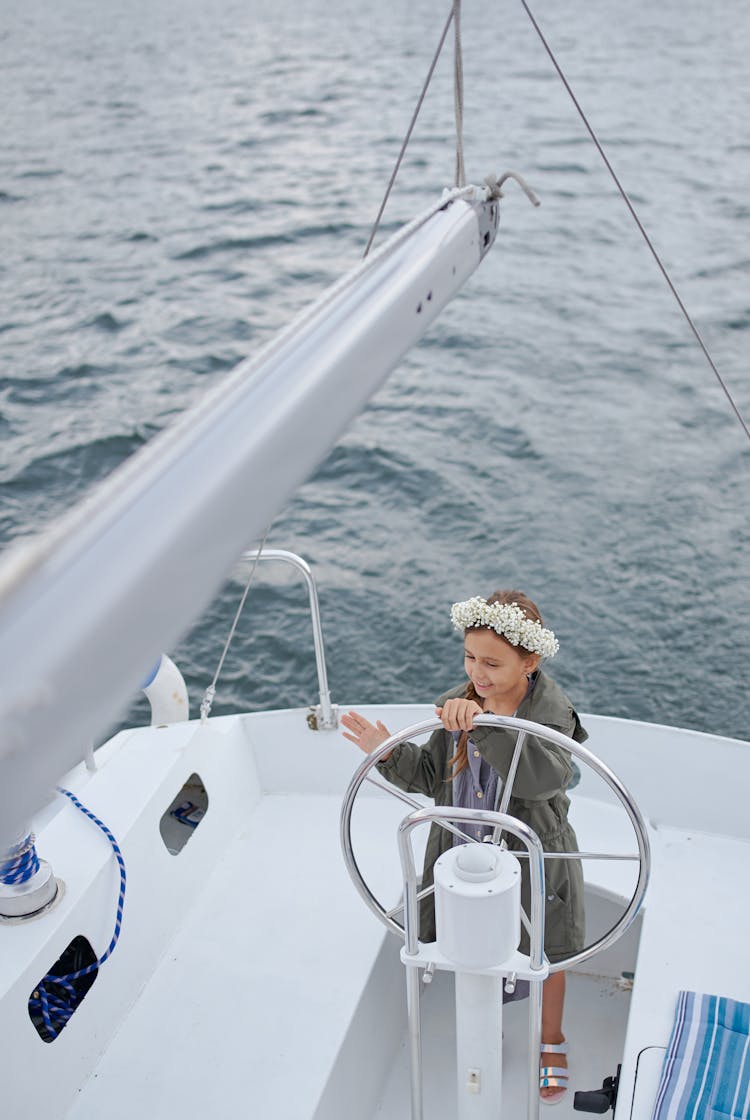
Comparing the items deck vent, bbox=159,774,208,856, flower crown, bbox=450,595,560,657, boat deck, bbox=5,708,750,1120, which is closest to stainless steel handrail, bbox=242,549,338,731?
boat deck, bbox=5,708,750,1120

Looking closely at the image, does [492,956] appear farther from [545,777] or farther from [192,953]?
[192,953]

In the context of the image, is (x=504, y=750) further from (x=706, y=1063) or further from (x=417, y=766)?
(x=706, y=1063)

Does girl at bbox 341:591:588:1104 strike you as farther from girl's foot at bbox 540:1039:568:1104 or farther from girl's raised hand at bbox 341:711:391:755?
girl's foot at bbox 540:1039:568:1104

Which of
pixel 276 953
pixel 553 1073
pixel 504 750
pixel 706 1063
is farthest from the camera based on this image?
pixel 276 953

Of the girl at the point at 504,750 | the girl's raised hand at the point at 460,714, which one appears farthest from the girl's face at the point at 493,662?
the girl's raised hand at the point at 460,714

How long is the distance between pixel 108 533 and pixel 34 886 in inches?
70.9

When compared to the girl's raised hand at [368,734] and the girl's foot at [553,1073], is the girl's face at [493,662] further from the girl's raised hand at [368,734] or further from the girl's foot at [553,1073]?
the girl's foot at [553,1073]

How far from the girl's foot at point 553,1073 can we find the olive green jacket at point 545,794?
37 cm

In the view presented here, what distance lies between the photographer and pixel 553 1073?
2771mm

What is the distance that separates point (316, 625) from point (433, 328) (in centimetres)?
759

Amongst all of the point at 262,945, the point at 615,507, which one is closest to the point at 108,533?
the point at 262,945

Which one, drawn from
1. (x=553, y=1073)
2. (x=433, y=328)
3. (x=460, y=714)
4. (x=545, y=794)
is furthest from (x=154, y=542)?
(x=433, y=328)

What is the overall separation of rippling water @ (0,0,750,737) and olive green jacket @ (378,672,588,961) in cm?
350

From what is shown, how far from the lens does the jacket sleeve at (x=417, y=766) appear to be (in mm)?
2473
